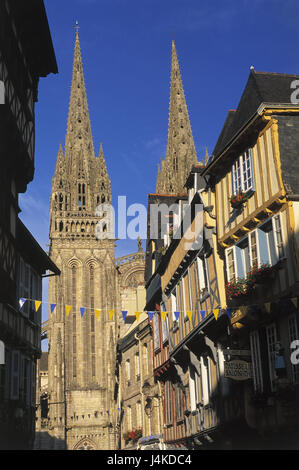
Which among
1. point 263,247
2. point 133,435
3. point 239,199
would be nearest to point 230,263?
point 239,199

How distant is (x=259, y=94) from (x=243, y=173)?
69.7 inches

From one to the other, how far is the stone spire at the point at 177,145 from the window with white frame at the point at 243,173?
6102 cm

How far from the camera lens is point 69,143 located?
77.1 meters

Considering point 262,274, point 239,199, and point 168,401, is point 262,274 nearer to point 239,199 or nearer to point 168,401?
point 239,199

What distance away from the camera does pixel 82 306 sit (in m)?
66.6

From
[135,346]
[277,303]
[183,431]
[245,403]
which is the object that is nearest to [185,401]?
[183,431]

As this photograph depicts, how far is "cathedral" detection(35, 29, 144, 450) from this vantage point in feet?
202

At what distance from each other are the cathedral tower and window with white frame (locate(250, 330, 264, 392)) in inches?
1777

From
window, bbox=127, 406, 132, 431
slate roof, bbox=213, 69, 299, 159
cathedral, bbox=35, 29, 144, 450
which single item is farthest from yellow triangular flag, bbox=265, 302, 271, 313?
cathedral, bbox=35, 29, 144, 450

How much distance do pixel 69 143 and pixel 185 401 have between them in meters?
60.4

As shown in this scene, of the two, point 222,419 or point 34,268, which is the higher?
point 34,268

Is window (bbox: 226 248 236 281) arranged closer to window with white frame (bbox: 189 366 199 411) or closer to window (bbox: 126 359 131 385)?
window with white frame (bbox: 189 366 199 411)

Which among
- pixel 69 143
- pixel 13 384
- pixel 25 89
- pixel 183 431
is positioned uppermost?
pixel 69 143

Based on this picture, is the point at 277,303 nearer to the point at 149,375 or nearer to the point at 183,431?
the point at 183,431
